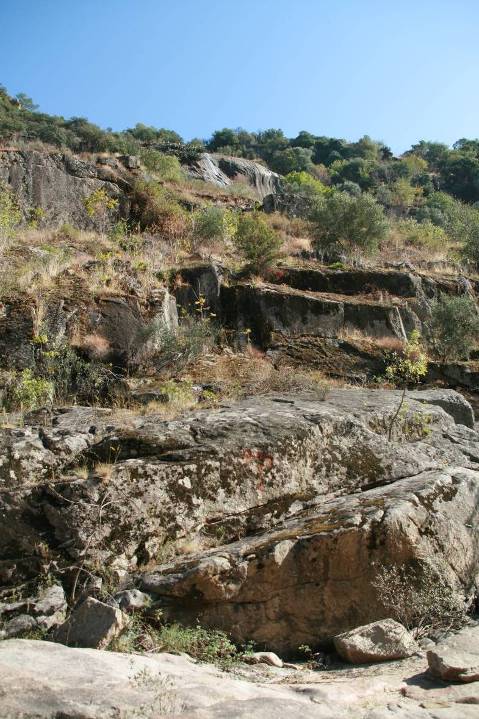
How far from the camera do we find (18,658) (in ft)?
10.4

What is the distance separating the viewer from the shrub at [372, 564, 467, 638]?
4695 mm

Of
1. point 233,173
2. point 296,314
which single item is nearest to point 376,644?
point 296,314

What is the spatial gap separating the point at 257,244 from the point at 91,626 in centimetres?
1168

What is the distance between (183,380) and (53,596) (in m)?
4.66

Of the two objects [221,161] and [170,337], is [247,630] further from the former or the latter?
[221,161]

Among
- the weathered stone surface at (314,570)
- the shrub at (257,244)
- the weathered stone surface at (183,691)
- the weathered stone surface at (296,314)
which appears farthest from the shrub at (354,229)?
the weathered stone surface at (183,691)

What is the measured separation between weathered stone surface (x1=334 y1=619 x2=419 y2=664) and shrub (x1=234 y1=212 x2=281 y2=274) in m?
10.4

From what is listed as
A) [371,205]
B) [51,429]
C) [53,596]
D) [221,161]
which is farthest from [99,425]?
[221,161]

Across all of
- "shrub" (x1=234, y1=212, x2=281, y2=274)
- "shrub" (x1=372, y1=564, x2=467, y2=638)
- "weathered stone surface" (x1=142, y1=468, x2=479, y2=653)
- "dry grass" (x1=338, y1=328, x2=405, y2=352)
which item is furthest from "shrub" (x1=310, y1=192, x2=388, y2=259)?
"shrub" (x1=372, y1=564, x2=467, y2=638)

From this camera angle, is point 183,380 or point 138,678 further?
point 183,380

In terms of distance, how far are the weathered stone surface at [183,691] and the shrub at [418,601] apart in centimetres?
83

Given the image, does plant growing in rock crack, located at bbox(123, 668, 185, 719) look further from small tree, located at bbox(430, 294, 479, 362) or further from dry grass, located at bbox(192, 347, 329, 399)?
small tree, located at bbox(430, 294, 479, 362)

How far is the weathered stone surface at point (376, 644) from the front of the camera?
4.18 meters

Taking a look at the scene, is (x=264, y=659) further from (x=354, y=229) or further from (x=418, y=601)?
(x=354, y=229)
